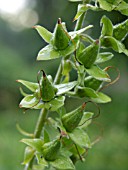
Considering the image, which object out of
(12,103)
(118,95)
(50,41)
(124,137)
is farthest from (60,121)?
(12,103)

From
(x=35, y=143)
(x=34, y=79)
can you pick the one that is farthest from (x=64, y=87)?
(x=34, y=79)

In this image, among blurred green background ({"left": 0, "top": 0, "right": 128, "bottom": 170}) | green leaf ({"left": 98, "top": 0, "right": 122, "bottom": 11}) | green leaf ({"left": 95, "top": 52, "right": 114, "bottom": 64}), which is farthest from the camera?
blurred green background ({"left": 0, "top": 0, "right": 128, "bottom": 170})

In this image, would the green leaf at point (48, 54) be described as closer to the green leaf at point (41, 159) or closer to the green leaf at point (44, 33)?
the green leaf at point (44, 33)

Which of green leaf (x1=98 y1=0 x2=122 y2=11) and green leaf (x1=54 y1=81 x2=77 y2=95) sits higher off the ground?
green leaf (x1=98 y1=0 x2=122 y2=11)

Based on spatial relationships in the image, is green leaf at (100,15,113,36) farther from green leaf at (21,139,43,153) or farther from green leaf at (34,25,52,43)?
green leaf at (21,139,43,153)

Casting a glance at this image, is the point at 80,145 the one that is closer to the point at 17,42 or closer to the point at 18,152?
the point at 18,152

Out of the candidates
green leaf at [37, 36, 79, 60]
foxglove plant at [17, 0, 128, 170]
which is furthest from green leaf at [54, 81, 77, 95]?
green leaf at [37, 36, 79, 60]
